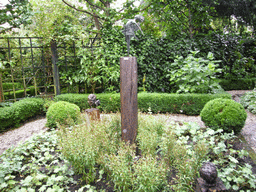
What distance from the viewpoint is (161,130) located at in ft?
10.9

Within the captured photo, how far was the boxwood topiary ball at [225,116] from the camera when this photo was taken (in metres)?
3.47

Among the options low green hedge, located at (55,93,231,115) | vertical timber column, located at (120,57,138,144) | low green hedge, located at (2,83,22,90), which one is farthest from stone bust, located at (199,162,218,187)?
low green hedge, located at (2,83,22,90)

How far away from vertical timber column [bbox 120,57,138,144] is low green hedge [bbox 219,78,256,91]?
6.05 meters

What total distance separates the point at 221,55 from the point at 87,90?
19.2 feet

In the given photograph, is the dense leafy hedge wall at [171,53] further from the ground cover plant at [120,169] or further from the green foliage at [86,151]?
the ground cover plant at [120,169]

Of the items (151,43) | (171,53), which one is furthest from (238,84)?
(151,43)

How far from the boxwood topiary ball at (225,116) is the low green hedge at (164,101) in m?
1.27

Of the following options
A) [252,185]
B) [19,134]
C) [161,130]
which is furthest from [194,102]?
[19,134]

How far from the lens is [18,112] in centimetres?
480

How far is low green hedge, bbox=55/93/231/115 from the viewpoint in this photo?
5.07 m

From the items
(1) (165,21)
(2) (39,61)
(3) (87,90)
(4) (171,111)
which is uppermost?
(1) (165,21)

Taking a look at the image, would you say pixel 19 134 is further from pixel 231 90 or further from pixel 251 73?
pixel 251 73

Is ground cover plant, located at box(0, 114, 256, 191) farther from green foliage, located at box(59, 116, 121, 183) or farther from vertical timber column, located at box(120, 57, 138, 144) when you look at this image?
vertical timber column, located at box(120, 57, 138, 144)

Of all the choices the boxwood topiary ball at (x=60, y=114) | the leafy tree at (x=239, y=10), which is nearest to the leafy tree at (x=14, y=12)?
the boxwood topiary ball at (x=60, y=114)
